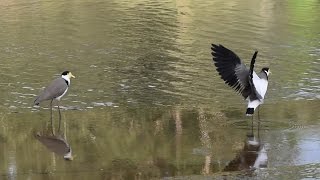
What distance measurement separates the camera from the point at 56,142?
974 centimetres

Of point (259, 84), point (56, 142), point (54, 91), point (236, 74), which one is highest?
point (236, 74)

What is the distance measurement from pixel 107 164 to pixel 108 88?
5.11 meters

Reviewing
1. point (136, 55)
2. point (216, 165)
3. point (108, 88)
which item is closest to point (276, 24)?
point (136, 55)

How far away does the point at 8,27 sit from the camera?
74.8ft

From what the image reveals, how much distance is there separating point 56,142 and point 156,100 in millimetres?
3191

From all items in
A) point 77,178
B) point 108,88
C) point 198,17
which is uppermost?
point 77,178

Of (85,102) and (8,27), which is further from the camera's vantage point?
(8,27)

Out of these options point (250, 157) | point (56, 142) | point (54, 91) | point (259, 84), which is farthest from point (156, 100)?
point (250, 157)

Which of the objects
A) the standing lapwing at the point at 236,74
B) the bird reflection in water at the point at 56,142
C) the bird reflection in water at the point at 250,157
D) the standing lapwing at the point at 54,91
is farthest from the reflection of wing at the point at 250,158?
the standing lapwing at the point at 54,91

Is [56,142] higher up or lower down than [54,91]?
lower down

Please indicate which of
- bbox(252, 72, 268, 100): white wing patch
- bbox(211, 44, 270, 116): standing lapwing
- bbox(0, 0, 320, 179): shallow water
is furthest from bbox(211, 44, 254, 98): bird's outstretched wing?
bbox(0, 0, 320, 179): shallow water

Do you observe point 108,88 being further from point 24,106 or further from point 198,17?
point 198,17

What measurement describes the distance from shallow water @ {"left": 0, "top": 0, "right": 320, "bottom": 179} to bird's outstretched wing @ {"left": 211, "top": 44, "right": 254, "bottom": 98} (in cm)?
76

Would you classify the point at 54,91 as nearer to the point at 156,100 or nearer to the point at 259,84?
the point at 156,100
